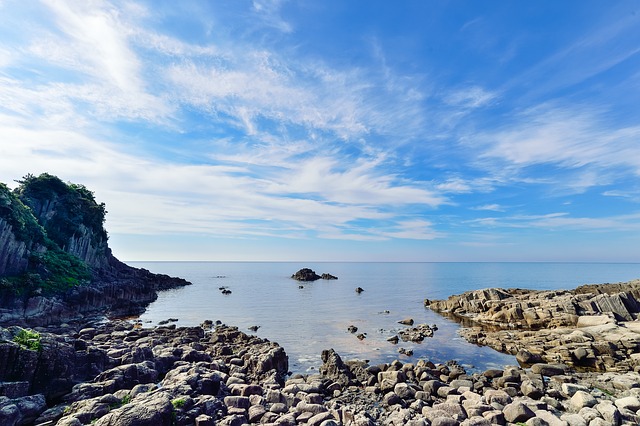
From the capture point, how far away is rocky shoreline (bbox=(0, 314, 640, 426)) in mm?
14609

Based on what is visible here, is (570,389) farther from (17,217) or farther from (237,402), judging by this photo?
(17,217)

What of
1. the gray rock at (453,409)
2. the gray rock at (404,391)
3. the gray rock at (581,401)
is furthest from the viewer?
the gray rock at (404,391)

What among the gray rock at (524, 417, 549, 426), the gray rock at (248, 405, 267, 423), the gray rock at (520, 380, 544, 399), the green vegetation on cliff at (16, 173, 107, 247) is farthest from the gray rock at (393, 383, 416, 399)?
the green vegetation on cliff at (16, 173, 107, 247)

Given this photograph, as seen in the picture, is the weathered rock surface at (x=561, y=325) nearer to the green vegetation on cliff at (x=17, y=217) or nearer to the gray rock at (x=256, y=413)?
the gray rock at (x=256, y=413)

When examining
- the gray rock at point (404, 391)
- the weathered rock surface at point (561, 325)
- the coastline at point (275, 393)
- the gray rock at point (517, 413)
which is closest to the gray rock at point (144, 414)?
the coastline at point (275, 393)

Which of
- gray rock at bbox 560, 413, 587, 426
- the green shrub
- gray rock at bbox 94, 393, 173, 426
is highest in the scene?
the green shrub

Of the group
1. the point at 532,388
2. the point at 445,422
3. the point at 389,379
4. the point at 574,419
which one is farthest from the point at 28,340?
the point at 532,388

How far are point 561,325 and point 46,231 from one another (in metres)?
93.5

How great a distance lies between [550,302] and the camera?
155 ft

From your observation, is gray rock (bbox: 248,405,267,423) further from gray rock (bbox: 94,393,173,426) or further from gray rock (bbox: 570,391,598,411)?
gray rock (bbox: 570,391,598,411)

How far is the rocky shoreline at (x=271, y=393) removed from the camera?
14.6m

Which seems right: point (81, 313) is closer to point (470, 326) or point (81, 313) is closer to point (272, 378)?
point (272, 378)

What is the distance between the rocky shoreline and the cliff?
94.1 ft

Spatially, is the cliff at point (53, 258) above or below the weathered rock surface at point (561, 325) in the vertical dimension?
above
